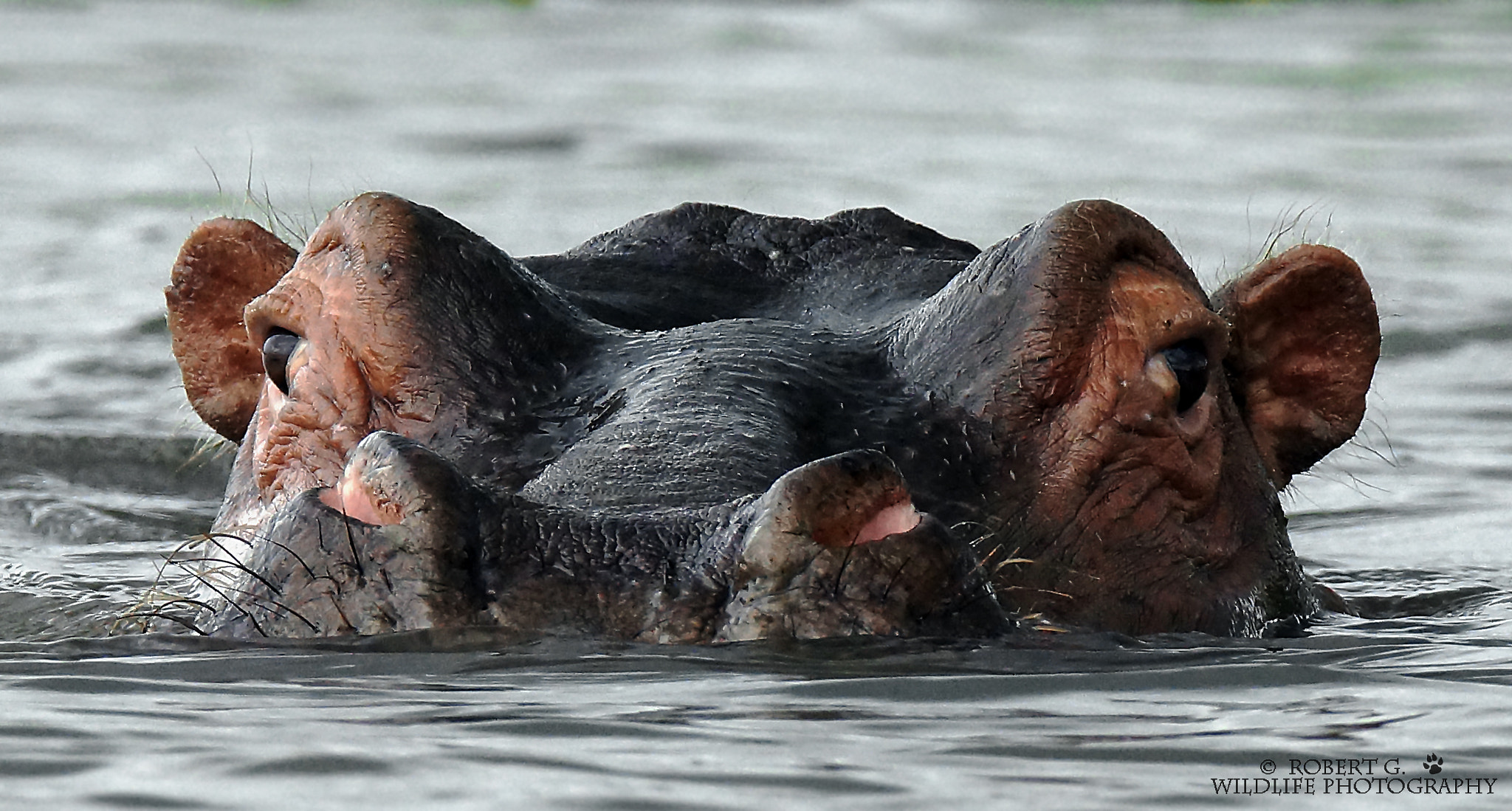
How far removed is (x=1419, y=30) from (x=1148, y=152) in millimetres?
8834

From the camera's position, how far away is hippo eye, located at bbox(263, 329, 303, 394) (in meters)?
5.47

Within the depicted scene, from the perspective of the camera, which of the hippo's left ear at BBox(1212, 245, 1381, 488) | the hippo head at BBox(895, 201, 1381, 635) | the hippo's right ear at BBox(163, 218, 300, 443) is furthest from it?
the hippo's right ear at BBox(163, 218, 300, 443)

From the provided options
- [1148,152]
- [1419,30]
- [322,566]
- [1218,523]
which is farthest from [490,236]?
[1419,30]

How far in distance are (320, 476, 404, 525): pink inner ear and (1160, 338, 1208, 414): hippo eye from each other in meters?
1.88

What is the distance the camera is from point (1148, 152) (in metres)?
18.7

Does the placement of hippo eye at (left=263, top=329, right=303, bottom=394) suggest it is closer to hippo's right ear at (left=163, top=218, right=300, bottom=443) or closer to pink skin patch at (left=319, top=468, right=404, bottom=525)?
hippo's right ear at (left=163, top=218, right=300, bottom=443)

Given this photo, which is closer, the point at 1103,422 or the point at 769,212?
the point at 1103,422

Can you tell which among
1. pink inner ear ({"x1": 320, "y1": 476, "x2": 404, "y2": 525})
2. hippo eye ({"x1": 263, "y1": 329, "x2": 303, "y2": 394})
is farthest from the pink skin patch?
hippo eye ({"x1": 263, "y1": 329, "x2": 303, "y2": 394})

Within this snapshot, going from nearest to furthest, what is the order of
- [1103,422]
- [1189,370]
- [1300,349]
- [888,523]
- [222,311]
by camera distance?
[888,523]
[1103,422]
[1189,370]
[1300,349]
[222,311]

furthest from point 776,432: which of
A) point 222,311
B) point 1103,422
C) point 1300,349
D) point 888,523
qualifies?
point 222,311

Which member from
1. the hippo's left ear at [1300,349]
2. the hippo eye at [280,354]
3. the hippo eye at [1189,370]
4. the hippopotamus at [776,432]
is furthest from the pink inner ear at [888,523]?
the hippo's left ear at [1300,349]

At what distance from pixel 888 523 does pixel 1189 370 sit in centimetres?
136

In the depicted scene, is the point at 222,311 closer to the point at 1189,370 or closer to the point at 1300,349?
the point at 1189,370

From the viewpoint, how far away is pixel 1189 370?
547 centimetres
